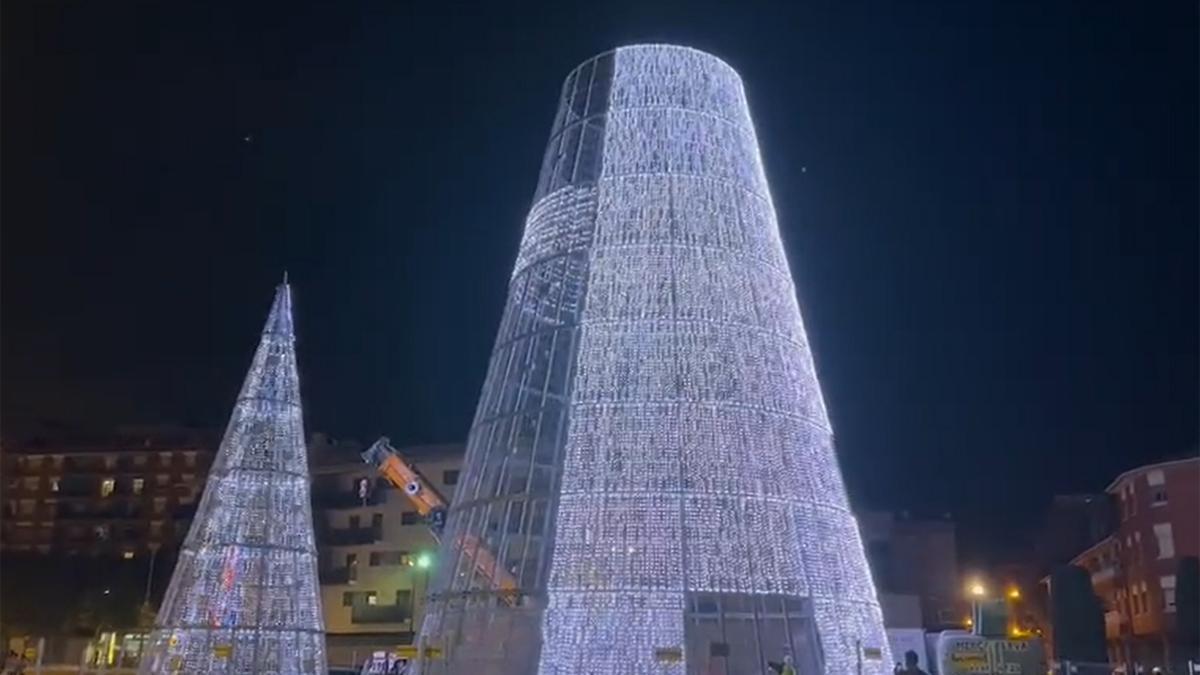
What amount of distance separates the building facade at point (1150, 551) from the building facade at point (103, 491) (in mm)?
59008

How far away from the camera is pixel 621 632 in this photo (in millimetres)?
15172

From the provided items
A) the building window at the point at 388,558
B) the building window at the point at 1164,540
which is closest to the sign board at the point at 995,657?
the building window at the point at 1164,540

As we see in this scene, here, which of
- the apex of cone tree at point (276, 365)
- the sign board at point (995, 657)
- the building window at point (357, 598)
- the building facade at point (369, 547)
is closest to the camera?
the sign board at point (995, 657)

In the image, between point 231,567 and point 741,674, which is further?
point 231,567

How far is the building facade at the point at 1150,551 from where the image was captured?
3972 centimetres

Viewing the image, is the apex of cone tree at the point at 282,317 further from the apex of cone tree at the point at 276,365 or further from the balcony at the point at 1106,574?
the balcony at the point at 1106,574

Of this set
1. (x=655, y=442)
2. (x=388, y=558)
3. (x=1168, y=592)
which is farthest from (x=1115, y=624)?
(x=655, y=442)

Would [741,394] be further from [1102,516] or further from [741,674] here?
[1102,516]

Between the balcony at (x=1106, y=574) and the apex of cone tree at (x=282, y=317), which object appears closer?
the apex of cone tree at (x=282, y=317)

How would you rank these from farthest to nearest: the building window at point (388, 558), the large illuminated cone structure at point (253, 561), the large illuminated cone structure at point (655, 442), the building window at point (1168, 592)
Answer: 1. the building window at point (388, 558)
2. the building window at point (1168, 592)
3. the large illuminated cone structure at point (253, 561)
4. the large illuminated cone structure at point (655, 442)

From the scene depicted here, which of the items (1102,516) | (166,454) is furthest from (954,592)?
(166,454)

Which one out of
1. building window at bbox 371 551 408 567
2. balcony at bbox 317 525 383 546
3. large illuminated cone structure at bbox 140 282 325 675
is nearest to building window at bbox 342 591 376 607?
building window at bbox 371 551 408 567

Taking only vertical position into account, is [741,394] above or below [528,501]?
above

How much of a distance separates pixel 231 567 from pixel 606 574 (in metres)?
11.8
